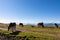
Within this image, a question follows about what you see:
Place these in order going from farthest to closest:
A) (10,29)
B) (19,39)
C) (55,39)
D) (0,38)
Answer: (10,29), (0,38), (19,39), (55,39)

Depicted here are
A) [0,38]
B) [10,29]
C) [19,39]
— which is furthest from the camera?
[10,29]

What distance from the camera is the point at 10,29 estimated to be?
37.7 metres

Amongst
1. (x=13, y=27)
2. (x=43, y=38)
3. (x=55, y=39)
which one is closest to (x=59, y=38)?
(x=55, y=39)

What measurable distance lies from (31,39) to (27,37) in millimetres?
1393

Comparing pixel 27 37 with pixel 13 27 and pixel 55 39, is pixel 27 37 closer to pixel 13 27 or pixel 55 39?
pixel 55 39

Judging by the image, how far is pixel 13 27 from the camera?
38.0 metres

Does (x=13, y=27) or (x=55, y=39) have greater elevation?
(x=13, y=27)

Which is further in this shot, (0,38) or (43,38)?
(0,38)

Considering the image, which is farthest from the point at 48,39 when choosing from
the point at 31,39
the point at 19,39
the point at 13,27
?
the point at 13,27

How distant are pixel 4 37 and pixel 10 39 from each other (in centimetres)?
203

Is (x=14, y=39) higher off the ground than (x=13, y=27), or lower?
lower

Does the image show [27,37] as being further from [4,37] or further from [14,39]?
[4,37]

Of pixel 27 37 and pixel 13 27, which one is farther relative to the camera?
pixel 13 27

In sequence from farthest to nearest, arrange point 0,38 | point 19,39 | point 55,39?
point 0,38 → point 19,39 → point 55,39
